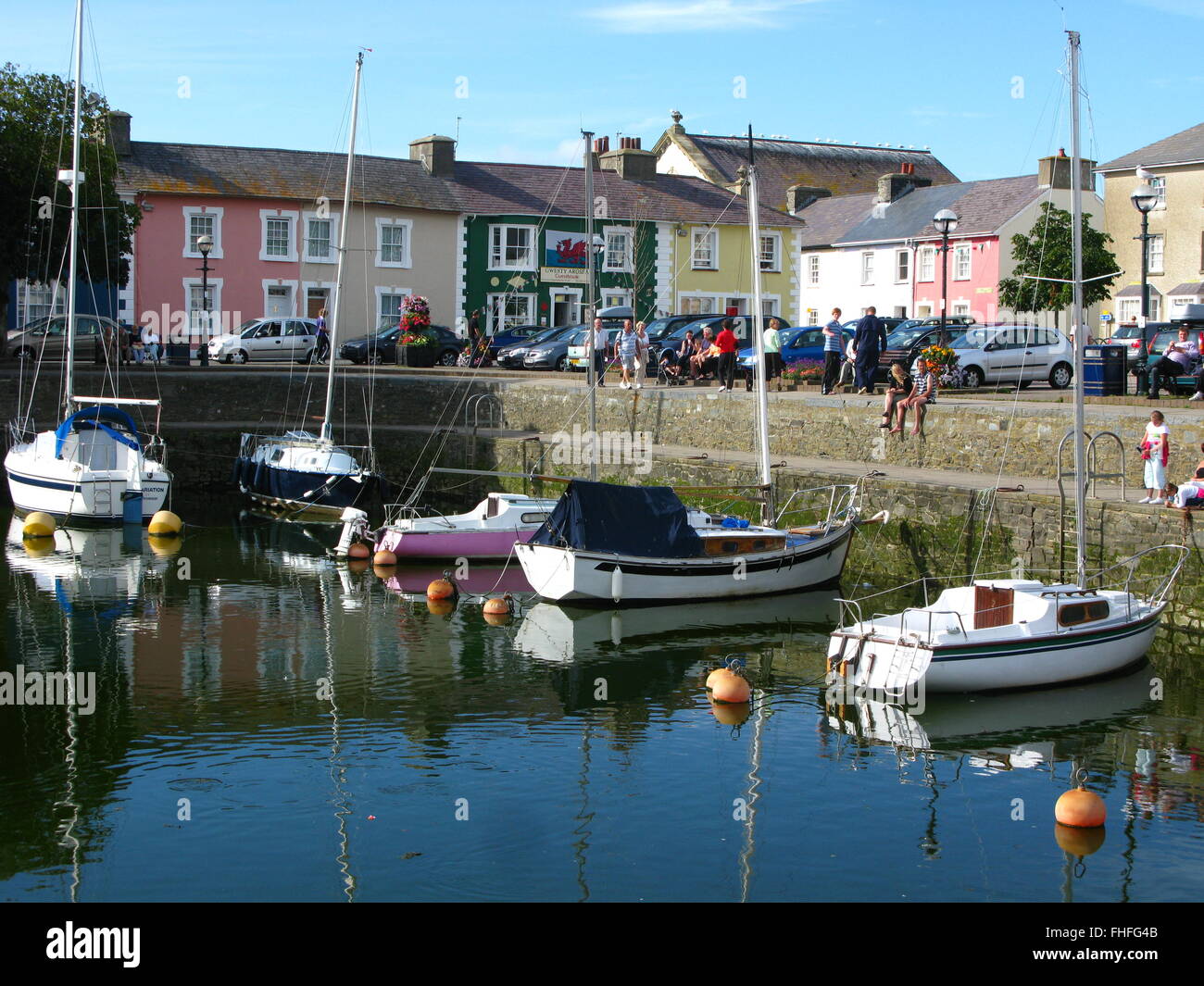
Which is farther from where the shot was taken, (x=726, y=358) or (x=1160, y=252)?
(x=1160, y=252)

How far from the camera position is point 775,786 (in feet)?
43.0

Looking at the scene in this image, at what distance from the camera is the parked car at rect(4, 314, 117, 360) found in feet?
121

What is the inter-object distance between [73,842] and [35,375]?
23487mm

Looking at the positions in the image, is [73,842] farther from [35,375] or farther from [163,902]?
[35,375]

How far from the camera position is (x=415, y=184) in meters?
46.9

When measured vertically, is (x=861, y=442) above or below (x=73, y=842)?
above

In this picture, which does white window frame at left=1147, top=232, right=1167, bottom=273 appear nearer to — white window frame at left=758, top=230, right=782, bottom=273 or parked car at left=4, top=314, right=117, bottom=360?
white window frame at left=758, top=230, right=782, bottom=273

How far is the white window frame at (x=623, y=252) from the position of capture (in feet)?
157

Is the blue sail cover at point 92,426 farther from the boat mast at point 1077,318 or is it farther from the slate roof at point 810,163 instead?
the slate roof at point 810,163

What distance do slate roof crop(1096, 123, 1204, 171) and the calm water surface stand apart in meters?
35.3

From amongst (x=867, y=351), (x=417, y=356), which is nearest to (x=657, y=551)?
(x=867, y=351)

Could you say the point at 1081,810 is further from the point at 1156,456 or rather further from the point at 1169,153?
the point at 1169,153

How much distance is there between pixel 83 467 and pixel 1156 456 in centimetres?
1981
